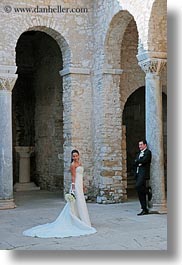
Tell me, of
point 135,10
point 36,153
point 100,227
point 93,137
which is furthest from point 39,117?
point 100,227

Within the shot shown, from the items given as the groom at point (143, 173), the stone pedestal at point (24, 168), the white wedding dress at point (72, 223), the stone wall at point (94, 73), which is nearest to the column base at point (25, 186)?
the stone pedestal at point (24, 168)

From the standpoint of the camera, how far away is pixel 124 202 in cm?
1249

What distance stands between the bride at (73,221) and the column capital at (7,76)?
3.79 meters

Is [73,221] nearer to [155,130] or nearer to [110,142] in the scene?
[155,130]

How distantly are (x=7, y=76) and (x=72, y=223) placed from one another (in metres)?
4.59

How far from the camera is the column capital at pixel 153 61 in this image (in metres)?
10.4

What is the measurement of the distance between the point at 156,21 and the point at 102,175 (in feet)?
13.1

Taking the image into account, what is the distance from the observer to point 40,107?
52.9ft

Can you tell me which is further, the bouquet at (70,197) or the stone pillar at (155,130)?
the stone pillar at (155,130)

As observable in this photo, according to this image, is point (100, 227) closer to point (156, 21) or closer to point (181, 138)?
point (181, 138)

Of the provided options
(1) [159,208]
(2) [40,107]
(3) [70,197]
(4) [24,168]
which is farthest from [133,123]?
(3) [70,197]

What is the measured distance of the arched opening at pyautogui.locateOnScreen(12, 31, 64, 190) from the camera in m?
15.1

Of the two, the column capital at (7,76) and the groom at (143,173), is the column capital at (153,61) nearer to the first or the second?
the groom at (143,173)

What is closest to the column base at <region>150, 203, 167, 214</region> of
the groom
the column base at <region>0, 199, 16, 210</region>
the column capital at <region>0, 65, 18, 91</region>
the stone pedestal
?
the groom
